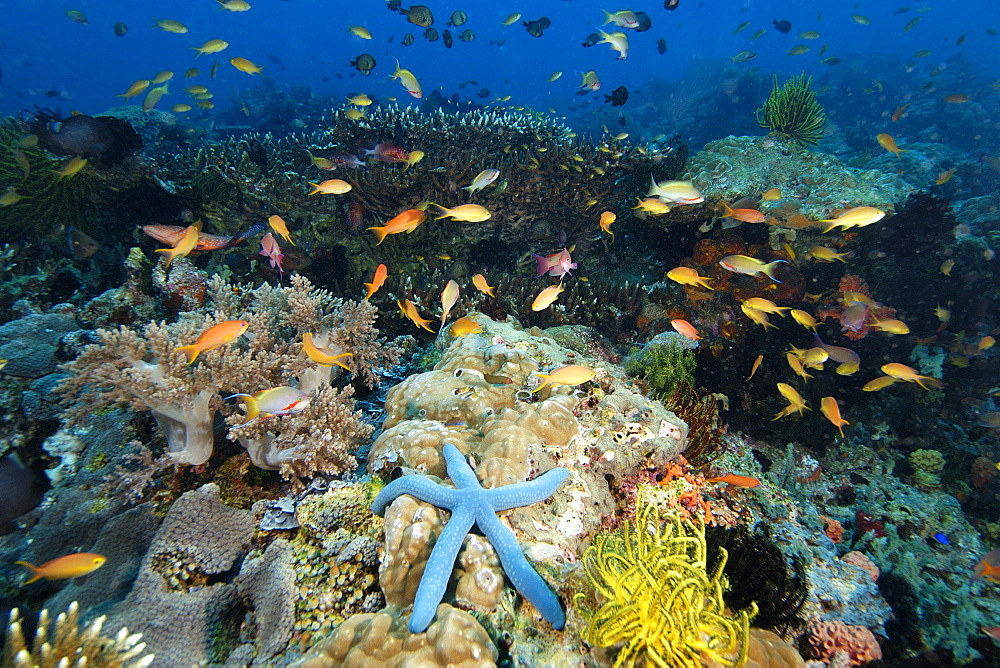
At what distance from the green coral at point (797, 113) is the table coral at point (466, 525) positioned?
945cm

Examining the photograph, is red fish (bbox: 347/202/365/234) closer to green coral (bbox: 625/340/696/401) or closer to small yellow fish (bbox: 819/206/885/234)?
green coral (bbox: 625/340/696/401)

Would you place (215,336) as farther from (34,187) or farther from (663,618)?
(34,187)

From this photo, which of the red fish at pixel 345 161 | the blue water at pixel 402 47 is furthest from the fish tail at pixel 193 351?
the blue water at pixel 402 47

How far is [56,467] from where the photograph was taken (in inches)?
126

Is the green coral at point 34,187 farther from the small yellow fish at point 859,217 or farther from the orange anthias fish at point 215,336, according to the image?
the small yellow fish at point 859,217

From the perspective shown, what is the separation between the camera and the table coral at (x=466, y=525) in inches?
74.1

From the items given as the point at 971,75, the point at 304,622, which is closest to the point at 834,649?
the point at 304,622

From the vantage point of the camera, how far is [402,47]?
48.8 m

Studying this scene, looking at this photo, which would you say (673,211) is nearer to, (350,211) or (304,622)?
(350,211)

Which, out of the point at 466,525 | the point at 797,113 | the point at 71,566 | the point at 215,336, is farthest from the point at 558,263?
the point at 797,113

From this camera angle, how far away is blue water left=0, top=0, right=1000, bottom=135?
55750 millimetres

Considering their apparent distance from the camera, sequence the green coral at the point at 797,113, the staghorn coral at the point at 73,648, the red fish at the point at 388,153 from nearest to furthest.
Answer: the staghorn coral at the point at 73,648
the red fish at the point at 388,153
the green coral at the point at 797,113

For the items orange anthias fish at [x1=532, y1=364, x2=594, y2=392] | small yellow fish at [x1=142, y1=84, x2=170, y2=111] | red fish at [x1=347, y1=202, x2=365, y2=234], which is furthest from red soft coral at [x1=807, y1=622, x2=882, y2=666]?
small yellow fish at [x1=142, y1=84, x2=170, y2=111]

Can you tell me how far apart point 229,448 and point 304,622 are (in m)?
1.72
